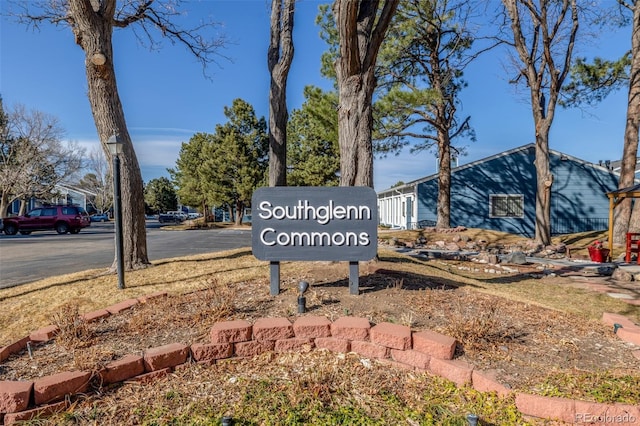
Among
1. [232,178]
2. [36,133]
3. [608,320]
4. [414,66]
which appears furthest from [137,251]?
[36,133]

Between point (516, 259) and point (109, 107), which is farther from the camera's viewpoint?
point (516, 259)

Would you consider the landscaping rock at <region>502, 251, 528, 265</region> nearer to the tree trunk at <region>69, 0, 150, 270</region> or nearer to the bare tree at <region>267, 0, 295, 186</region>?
the bare tree at <region>267, 0, 295, 186</region>

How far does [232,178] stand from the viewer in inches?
1084

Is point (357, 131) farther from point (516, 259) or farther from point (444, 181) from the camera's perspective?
point (444, 181)

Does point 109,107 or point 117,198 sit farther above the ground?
point 109,107

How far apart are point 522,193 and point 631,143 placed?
6092 millimetres

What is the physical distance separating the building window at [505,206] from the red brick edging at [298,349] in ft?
51.2

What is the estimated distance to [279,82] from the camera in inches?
279

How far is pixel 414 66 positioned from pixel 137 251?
13806mm

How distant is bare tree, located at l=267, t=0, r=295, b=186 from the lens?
6.84 meters

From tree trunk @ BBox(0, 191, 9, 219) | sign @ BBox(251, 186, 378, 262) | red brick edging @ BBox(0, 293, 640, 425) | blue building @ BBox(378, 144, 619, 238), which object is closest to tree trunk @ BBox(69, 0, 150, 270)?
red brick edging @ BBox(0, 293, 640, 425)

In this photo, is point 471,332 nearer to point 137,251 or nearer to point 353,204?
point 353,204

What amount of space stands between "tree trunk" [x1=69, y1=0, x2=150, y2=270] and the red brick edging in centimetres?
289

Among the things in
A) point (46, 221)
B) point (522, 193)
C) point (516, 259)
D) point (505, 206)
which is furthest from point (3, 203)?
point (522, 193)
